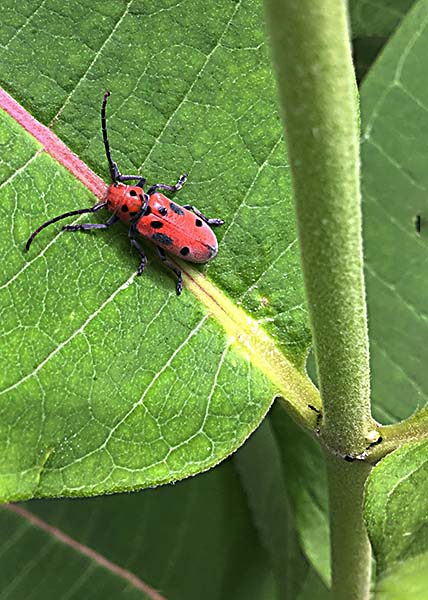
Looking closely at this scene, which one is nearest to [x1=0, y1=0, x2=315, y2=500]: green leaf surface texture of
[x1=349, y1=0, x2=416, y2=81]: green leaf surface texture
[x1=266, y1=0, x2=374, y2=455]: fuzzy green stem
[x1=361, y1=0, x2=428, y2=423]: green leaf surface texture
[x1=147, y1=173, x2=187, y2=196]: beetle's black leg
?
[x1=147, y1=173, x2=187, y2=196]: beetle's black leg

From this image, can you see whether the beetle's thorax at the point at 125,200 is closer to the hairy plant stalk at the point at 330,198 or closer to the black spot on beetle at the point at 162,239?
the black spot on beetle at the point at 162,239

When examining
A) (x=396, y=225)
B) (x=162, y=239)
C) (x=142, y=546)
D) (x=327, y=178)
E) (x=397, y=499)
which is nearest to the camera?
(x=327, y=178)

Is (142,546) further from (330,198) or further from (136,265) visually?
(330,198)

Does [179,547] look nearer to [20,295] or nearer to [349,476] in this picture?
[349,476]

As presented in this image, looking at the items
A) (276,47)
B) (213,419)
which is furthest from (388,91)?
(276,47)

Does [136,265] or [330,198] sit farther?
[136,265]

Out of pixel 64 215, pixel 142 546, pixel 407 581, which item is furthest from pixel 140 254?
pixel 142 546
